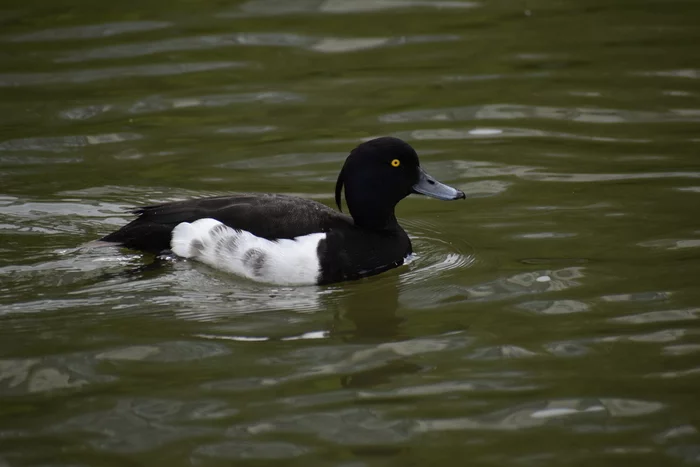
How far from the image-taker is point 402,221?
7961 mm

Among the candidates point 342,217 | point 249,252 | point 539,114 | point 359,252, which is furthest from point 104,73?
point 359,252

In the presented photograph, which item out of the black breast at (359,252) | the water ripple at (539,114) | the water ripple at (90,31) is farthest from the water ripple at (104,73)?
the black breast at (359,252)

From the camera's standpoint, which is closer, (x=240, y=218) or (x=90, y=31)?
(x=240, y=218)

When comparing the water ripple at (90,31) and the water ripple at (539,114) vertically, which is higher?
the water ripple at (90,31)

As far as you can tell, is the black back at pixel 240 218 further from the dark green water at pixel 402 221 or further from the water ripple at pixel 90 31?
the water ripple at pixel 90 31

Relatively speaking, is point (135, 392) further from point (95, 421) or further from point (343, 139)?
point (343, 139)

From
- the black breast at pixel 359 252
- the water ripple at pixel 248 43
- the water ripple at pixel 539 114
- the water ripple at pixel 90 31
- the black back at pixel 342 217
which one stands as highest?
the water ripple at pixel 90 31

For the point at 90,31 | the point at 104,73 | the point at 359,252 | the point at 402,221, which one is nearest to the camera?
the point at 359,252

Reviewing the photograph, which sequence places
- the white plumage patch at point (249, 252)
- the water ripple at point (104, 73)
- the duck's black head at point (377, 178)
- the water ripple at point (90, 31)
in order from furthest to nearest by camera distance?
1. the water ripple at point (90, 31)
2. the water ripple at point (104, 73)
3. the duck's black head at point (377, 178)
4. the white plumage patch at point (249, 252)

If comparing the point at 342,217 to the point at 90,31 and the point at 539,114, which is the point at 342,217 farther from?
the point at 90,31

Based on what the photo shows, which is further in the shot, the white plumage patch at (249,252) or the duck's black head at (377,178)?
the duck's black head at (377,178)

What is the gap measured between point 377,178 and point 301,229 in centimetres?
66

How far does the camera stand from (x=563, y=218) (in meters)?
7.63

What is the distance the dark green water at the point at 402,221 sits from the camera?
487 centimetres
